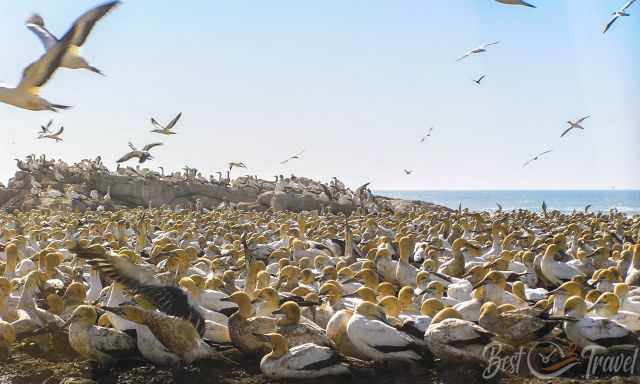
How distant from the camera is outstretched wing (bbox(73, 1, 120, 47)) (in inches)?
307

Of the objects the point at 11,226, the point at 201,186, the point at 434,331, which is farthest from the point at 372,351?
the point at 201,186

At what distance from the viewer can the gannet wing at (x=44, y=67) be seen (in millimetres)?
7488

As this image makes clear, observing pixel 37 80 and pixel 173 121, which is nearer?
pixel 37 80

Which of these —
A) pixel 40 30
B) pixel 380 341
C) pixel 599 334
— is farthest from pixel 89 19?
pixel 599 334

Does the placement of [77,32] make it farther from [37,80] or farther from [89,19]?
[37,80]

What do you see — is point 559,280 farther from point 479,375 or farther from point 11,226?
point 11,226

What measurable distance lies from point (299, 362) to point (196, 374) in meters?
1.08

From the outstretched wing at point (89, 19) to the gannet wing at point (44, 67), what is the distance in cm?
25

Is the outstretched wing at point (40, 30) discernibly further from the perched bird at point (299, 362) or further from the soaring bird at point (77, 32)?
the perched bird at point (299, 362)

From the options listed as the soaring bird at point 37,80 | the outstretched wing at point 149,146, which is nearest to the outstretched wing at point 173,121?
the outstretched wing at point 149,146

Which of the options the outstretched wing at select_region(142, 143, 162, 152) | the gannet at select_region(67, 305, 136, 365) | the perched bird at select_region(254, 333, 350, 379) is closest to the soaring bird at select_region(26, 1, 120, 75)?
the gannet at select_region(67, 305, 136, 365)

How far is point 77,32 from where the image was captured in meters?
7.96

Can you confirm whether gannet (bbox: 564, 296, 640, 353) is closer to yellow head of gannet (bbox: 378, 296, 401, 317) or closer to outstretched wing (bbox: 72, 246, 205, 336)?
yellow head of gannet (bbox: 378, 296, 401, 317)

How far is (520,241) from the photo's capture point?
1769 cm
